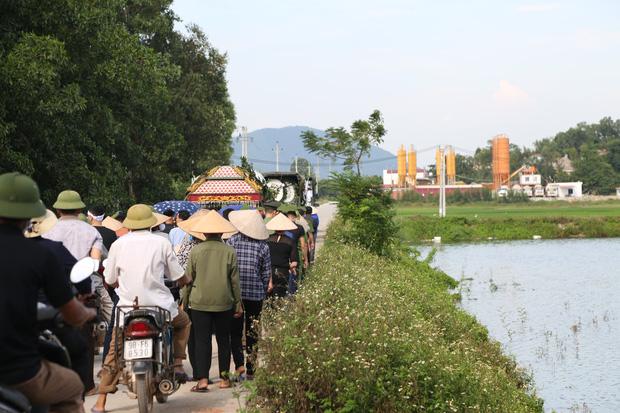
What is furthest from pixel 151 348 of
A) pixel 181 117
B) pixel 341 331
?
pixel 181 117

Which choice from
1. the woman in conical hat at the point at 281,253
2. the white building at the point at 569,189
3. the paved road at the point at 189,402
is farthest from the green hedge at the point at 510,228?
the white building at the point at 569,189

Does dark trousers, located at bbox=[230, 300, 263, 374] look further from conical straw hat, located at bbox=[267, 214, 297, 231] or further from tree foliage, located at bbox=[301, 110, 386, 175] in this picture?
tree foliage, located at bbox=[301, 110, 386, 175]

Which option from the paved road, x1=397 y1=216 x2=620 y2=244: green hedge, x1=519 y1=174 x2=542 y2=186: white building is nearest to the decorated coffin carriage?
the paved road

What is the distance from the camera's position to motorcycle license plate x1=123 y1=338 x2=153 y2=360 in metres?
8.16

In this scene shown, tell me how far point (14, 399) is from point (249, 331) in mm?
6342

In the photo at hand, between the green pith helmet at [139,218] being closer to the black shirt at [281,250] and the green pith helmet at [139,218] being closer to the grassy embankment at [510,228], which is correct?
the black shirt at [281,250]

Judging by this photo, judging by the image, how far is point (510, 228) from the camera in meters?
68.5

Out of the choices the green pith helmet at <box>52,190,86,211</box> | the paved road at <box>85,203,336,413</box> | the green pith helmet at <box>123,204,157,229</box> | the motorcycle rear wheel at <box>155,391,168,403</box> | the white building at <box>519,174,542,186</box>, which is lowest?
the paved road at <box>85,203,336,413</box>

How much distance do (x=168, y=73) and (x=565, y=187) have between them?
13303 centimetres

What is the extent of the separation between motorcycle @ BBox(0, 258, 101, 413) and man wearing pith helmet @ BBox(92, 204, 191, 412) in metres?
3.11

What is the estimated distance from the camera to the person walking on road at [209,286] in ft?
32.2

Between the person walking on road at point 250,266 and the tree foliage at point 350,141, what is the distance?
3435 cm

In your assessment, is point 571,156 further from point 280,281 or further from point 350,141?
point 280,281

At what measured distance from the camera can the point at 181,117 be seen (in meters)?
47.5
